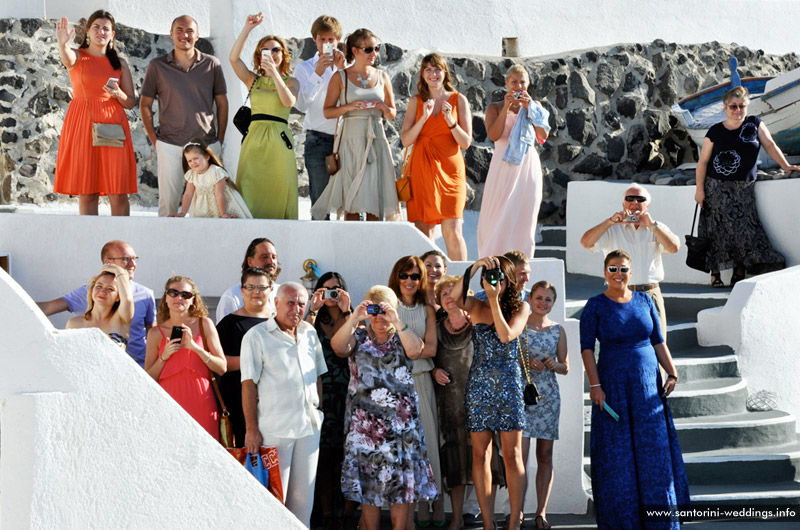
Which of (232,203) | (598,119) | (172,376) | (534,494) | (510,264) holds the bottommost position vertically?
(534,494)

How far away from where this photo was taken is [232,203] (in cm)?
796

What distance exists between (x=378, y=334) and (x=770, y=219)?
5.19m

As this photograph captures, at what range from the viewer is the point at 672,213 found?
11117 mm

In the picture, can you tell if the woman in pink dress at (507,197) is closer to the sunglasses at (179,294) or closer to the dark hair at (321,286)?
the dark hair at (321,286)

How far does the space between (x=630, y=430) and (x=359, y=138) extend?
106 inches

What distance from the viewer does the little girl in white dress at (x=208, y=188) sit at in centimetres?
784

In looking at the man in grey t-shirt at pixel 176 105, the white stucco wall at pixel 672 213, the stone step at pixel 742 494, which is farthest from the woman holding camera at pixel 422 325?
the white stucco wall at pixel 672 213

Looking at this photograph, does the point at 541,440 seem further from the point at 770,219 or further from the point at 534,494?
the point at 770,219

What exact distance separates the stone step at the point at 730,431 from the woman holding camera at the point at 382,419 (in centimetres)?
194

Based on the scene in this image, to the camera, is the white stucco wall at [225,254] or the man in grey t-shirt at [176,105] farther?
the man in grey t-shirt at [176,105]

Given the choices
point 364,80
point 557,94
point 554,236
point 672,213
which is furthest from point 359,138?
point 557,94

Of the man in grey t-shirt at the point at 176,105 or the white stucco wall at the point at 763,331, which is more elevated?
the man in grey t-shirt at the point at 176,105

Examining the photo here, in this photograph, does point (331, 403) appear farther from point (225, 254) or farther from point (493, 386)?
point (225, 254)

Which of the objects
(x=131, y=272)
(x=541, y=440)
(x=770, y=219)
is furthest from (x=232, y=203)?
(x=770, y=219)
